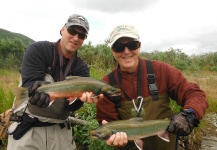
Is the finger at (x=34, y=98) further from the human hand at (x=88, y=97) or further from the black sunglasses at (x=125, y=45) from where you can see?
the black sunglasses at (x=125, y=45)

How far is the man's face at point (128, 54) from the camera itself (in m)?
3.77

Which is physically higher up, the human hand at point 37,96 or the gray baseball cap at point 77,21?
the gray baseball cap at point 77,21

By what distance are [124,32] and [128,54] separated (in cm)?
34

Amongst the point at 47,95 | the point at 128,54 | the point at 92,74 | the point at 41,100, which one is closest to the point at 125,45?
the point at 128,54

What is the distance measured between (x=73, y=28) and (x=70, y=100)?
122 cm

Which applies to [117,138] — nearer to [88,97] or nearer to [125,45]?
[88,97]

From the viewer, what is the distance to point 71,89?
3574mm

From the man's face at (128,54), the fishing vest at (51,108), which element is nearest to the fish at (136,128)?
the fishing vest at (51,108)

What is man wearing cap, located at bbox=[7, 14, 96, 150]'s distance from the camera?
3.70 m

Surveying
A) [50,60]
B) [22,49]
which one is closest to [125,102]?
[50,60]

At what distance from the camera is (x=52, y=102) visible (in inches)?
142

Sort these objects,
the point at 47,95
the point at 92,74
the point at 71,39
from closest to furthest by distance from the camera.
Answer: the point at 47,95
the point at 71,39
the point at 92,74

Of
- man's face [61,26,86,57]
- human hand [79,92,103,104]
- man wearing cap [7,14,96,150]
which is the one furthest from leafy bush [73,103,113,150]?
man's face [61,26,86,57]

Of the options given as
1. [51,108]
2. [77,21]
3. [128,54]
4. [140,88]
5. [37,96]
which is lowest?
[51,108]
